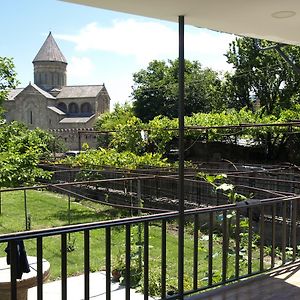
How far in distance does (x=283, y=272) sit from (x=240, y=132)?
12.2 m

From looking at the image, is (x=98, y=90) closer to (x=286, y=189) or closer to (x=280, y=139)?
(x=280, y=139)

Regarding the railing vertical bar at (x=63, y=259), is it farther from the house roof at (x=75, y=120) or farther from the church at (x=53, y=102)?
the house roof at (x=75, y=120)

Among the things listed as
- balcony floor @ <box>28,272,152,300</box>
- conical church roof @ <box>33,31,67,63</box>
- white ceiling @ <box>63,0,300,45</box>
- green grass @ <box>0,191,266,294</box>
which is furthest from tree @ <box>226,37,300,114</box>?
conical church roof @ <box>33,31,67,63</box>

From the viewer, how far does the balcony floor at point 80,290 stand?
460 centimetres

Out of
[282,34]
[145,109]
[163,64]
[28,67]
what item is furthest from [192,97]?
[28,67]

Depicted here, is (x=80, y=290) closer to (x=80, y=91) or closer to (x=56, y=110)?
(x=56, y=110)

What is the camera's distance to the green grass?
18.2 ft

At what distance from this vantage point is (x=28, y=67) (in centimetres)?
6222

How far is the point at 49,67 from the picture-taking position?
6009cm

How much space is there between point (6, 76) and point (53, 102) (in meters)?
47.3

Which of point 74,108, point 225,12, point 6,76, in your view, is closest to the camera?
point 225,12

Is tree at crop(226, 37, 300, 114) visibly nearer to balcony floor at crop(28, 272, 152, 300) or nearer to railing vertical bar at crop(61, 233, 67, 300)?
balcony floor at crop(28, 272, 152, 300)

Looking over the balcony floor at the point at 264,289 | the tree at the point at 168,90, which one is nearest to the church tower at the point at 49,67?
the tree at the point at 168,90

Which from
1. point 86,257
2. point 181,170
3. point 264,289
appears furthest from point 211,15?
point 264,289
